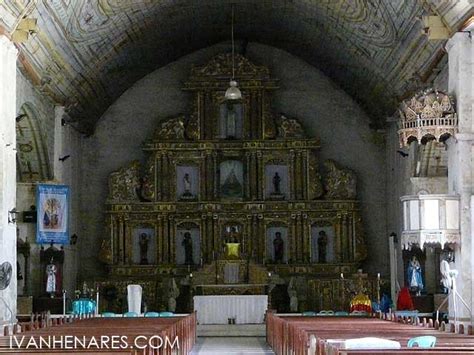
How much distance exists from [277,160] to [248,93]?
236 cm

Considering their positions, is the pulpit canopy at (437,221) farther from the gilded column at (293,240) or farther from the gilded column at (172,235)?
the gilded column at (172,235)

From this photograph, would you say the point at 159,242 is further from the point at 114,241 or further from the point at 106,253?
the point at 106,253

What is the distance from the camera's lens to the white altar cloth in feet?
95.6

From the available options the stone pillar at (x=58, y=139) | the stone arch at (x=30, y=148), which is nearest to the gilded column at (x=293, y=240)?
the stone pillar at (x=58, y=139)

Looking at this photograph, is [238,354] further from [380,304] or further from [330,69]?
[330,69]

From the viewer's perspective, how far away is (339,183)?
33.0 metres

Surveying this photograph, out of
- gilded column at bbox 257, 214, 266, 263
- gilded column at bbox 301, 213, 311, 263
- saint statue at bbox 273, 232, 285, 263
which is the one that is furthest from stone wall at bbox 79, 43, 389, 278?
gilded column at bbox 257, 214, 266, 263

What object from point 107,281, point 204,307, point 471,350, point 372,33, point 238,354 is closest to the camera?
point 471,350

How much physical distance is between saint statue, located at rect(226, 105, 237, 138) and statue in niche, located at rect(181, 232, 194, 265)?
3497 mm

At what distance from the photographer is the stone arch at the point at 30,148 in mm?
27125

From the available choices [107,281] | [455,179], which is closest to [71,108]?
[107,281]

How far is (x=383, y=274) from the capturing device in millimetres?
32812

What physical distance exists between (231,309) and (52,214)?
18.7 feet

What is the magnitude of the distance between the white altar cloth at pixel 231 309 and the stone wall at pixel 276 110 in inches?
215
